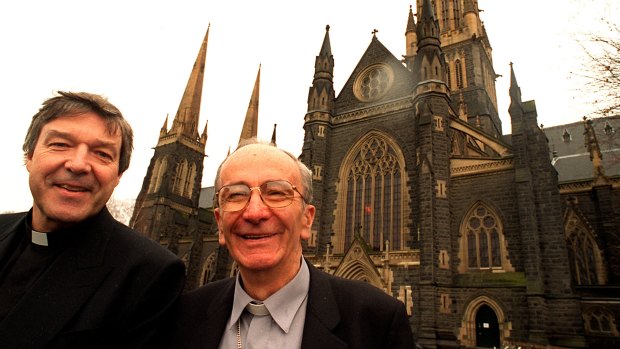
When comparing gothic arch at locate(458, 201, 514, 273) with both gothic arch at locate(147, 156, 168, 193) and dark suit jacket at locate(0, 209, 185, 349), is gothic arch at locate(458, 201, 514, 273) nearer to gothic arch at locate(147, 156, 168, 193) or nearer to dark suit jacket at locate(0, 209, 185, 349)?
dark suit jacket at locate(0, 209, 185, 349)

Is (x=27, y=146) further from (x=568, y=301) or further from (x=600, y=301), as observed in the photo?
(x=600, y=301)

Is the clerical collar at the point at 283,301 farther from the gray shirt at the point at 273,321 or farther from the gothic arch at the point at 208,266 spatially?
the gothic arch at the point at 208,266

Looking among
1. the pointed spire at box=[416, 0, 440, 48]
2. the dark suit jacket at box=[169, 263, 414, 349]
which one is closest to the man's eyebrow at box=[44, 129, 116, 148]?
the dark suit jacket at box=[169, 263, 414, 349]

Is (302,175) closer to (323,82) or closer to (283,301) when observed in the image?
(283,301)

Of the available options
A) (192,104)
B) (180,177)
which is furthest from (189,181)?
(192,104)

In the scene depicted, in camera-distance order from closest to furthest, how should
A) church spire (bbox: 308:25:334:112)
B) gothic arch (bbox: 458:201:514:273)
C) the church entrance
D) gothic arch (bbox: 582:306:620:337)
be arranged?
the church entrance
gothic arch (bbox: 582:306:620:337)
gothic arch (bbox: 458:201:514:273)
church spire (bbox: 308:25:334:112)

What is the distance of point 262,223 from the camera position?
66.9 inches

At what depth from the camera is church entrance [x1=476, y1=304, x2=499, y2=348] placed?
1324cm

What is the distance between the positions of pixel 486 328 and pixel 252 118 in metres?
27.8

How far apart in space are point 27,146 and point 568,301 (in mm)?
15149

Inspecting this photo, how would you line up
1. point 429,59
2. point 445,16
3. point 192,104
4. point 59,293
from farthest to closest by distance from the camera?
point 445,16, point 192,104, point 429,59, point 59,293

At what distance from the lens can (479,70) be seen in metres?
31.0

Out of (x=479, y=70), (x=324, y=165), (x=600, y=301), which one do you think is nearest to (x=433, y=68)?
(x=324, y=165)

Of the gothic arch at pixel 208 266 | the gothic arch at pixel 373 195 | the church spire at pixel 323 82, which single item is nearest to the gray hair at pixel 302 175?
the gothic arch at pixel 373 195
